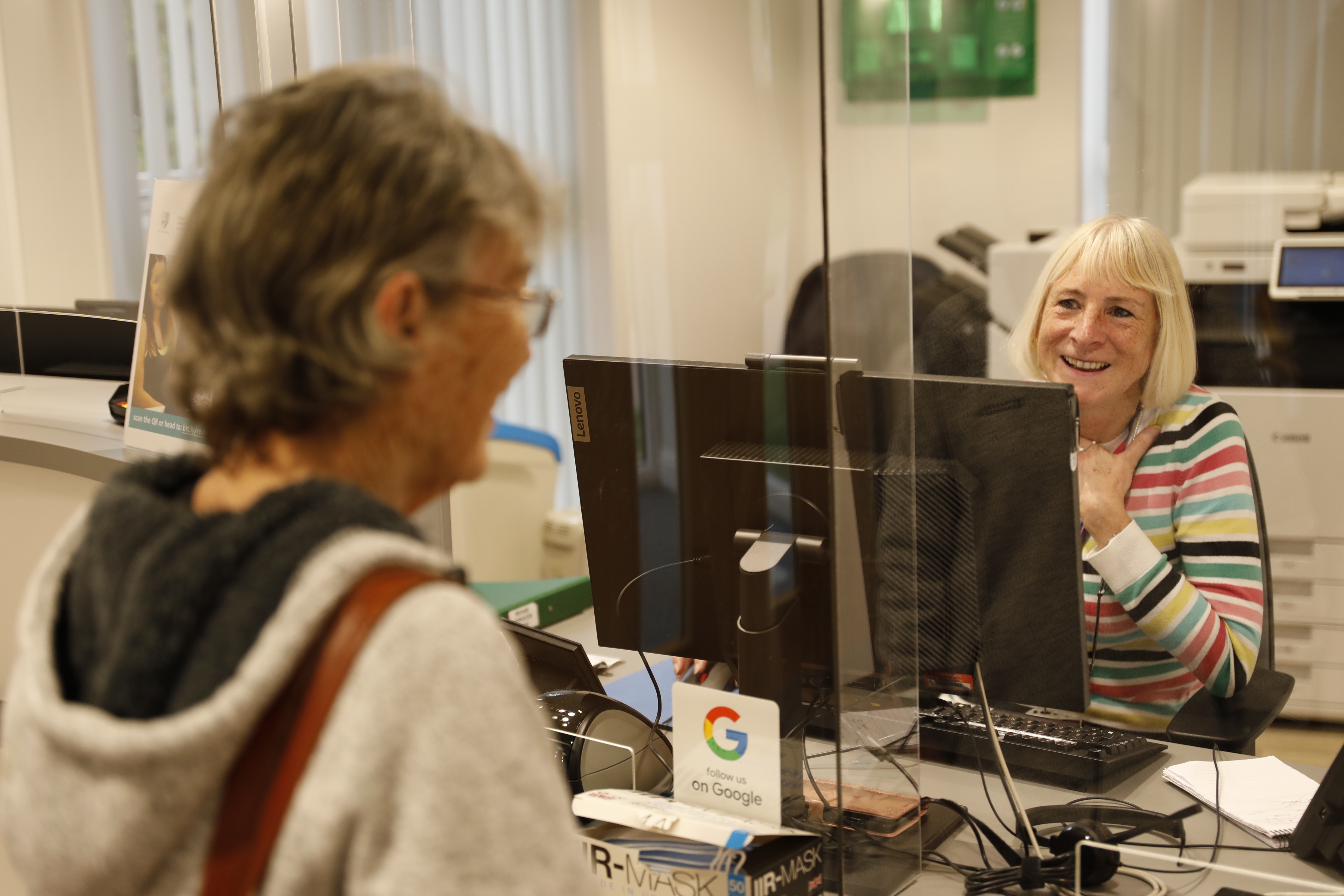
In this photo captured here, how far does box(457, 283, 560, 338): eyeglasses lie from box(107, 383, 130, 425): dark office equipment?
6.05 ft

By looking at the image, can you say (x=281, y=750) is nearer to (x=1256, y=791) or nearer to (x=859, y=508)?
(x=859, y=508)

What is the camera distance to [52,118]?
333 cm

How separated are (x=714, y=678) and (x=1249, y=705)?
1.02 meters

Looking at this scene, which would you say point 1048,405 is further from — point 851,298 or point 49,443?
point 49,443

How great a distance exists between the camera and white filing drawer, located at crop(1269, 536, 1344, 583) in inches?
120

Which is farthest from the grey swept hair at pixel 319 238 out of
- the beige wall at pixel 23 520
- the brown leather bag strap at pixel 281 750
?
the beige wall at pixel 23 520

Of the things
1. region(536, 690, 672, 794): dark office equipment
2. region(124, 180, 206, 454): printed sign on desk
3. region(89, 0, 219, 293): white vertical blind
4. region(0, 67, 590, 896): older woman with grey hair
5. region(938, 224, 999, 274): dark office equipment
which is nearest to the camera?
region(0, 67, 590, 896): older woman with grey hair

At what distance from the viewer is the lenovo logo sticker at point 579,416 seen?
1265 mm

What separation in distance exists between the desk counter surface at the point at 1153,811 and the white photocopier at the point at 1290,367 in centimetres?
163

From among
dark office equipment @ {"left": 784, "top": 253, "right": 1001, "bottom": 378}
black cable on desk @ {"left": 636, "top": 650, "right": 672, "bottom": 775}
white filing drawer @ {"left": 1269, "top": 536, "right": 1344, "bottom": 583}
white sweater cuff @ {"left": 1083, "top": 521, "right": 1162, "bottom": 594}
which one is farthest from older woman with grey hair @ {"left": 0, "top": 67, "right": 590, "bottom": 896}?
white filing drawer @ {"left": 1269, "top": 536, "right": 1344, "bottom": 583}

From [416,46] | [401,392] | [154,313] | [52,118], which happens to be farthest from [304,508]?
[52,118]

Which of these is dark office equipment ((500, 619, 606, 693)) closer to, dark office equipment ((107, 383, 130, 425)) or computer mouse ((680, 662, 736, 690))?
computer mouse ((680, 662, 736, 690))

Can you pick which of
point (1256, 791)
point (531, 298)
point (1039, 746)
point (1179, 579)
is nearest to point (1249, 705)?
point (1179, 579)

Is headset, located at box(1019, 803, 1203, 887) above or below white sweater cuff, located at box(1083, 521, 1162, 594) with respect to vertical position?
below
